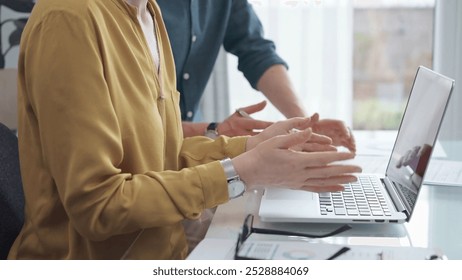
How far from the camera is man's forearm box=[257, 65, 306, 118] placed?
167cm

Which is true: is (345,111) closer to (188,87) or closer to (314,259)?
(188,87)

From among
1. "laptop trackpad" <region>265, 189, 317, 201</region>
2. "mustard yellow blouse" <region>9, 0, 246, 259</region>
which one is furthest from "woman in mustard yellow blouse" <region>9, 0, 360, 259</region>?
"laptop trackpad" <region>265, 189, 317, 201</region>

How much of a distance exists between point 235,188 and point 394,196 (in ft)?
1.07

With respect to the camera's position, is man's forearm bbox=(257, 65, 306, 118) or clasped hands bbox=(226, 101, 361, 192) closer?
clasped hands bbox=(226, 101, 361, 192)

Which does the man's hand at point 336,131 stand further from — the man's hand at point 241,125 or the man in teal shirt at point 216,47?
the man in teal shirt at point 216,47

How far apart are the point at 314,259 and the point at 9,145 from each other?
64 cm

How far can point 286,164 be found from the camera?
36.3 inches

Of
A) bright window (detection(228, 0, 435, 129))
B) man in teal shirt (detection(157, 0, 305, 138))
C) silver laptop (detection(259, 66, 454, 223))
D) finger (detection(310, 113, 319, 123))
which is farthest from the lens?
bright window (detection(228, 0, 435, 129))

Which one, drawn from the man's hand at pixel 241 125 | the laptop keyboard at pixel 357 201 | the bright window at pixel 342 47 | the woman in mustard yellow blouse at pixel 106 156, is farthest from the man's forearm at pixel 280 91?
the bright window at pixel 342 47

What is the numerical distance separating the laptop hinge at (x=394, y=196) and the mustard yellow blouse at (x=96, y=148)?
299mm

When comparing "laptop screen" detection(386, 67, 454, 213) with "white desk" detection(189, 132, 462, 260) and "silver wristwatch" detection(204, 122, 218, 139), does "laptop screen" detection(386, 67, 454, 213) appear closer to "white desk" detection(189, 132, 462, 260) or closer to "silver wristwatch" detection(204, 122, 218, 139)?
"white desk" detection(189, 132, 462, 260)

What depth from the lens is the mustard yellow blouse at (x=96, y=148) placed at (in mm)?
847

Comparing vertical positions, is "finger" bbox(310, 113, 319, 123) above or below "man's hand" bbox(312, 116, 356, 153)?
above

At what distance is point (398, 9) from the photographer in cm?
260
